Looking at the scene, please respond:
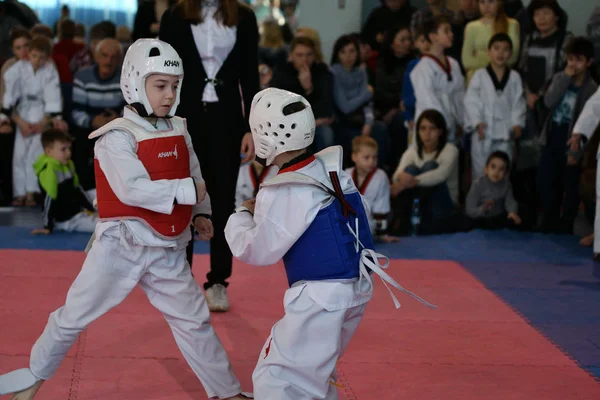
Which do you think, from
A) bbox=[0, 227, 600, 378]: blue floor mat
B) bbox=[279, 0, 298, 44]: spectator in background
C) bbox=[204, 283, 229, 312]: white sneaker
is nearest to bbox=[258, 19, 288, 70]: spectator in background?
bbox=[0, 227, 600, 378]: blue floor mat

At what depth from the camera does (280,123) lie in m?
2.95

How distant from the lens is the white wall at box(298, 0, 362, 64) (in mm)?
10180

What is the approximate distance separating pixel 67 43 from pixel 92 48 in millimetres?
607

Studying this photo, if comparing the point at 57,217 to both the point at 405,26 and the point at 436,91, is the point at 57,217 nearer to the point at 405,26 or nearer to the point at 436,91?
the point at 436,91

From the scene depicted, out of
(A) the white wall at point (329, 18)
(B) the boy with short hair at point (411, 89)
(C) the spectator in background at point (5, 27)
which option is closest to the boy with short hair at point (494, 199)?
(B) the boy with short hair at point (411, 89)

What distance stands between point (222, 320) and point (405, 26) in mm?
5359

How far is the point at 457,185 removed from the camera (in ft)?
26.0

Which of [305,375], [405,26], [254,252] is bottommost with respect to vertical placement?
[305,375]

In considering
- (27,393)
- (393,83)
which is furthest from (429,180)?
(27,393)

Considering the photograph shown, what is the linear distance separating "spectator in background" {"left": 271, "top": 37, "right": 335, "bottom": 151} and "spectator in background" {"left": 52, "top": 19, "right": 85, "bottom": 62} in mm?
3047

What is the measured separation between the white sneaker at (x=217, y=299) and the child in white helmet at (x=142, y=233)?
140 centimetres

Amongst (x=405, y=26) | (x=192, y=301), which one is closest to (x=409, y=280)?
(x=192, y=301)

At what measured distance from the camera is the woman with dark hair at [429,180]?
24.9 feet

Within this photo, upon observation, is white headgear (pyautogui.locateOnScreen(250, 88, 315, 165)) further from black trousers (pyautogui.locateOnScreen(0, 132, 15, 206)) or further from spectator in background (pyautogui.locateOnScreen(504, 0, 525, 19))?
spectator in background (pyautogui.locateOnScreen(504, 0, 525, 19))
